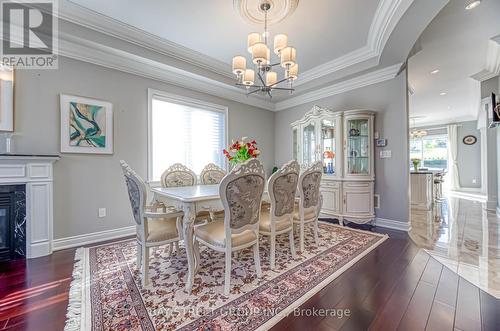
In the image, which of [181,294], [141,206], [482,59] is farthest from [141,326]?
[482,59]

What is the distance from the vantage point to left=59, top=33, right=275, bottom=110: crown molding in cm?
272

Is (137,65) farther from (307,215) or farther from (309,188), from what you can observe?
(307,215)

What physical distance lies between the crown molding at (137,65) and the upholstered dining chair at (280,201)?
2.49 m

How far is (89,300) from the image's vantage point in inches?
65.7

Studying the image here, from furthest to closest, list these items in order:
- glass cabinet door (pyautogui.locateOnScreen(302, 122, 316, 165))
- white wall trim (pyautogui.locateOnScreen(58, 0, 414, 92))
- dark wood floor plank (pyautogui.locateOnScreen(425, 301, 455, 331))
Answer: glass cabinet door (pyautogui.locateOnScreen(302, 122, 316, 165)) < white wall trim (pyautogui.locateOnScreen(58, 0, 414, 92)) < dark wood floor plank (pyautogui.locateOnScreen(425, 301, 455, 331))

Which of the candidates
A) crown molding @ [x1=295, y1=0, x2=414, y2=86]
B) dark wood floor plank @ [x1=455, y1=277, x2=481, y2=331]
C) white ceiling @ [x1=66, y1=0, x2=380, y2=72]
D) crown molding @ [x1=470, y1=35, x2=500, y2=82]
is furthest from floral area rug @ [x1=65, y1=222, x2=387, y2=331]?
crown molding @ [x1=470, y1=35, x2=500, y2=82]

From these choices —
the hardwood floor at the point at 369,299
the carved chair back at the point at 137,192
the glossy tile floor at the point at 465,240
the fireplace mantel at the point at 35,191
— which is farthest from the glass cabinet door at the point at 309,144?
the fireplace mantel at the point at 35,191

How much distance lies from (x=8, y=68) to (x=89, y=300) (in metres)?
2.77

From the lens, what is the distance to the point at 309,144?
437 cm

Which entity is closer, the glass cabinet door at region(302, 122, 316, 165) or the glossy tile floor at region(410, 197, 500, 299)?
the glossy tile floor at region(410, 197, 500, 299)

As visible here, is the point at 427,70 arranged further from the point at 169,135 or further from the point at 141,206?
the point at 141,206

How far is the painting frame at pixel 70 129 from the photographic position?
9.04 feet

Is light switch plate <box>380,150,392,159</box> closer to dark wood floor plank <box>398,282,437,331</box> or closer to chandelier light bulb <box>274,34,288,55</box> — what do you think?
dark wood floor plank <box>398,282,437,331</box>

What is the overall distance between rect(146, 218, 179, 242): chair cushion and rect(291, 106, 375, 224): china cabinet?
2475 millimetres
